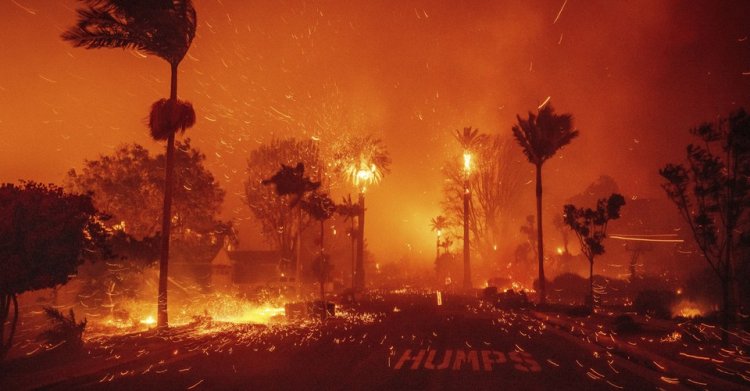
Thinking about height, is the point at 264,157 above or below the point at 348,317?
above

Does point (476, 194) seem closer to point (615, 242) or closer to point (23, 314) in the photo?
point (615, 242)

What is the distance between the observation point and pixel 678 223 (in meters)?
65.8

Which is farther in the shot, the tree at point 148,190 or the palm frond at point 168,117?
the tree at point 148,190

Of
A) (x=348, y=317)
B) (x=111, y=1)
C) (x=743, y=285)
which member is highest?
(x=111, y=1)

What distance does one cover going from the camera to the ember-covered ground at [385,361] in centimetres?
1105

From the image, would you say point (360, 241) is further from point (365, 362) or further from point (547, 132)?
point (365, 362)

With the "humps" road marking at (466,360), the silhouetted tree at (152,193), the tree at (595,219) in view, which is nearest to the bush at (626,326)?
the "humps" road marking at (466,360)

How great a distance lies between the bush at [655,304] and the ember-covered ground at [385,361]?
14.5ft

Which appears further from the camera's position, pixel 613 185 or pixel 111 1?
pixel 613 185

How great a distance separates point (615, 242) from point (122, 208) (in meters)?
59.5

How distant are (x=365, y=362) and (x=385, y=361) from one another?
498mm

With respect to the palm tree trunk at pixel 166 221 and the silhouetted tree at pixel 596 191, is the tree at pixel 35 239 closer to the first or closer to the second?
the palm tree trunk at pixel 166 221

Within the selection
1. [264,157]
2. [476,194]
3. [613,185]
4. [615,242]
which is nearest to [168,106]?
[264,157]

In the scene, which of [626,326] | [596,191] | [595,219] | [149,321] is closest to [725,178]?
[626,326]
